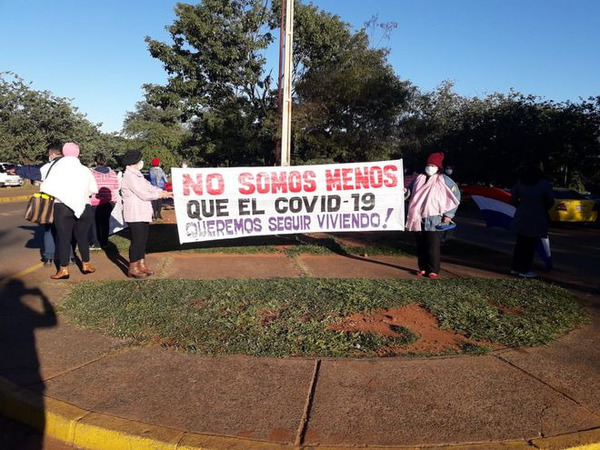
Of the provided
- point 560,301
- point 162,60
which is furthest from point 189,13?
point 560,301

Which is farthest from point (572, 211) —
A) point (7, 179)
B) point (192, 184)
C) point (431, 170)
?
point (7, 179)

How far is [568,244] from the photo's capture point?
11.3m

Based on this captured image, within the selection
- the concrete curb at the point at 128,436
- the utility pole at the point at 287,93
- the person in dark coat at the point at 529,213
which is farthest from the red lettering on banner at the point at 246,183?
the concrete curb at the point at 128,436

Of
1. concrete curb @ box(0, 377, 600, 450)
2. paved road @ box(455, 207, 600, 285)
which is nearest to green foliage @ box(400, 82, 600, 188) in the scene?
paved road @ box(455, 207, 600, 285)

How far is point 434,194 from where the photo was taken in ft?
21.6

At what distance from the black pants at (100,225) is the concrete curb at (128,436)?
578 centimetres

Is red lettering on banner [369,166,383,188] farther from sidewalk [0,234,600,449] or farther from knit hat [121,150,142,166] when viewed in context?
sidewalk [0,234,600,449]

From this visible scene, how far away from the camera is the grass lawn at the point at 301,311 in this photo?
4266 millimetres

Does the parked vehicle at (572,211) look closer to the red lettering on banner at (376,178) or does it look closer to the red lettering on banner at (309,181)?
the red lettering on banner at (376,178)

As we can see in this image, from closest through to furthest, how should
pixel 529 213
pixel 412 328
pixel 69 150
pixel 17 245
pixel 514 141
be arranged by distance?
pixel 412 328 < pixel 69 150 < pixel 529 213 < pixel 17 245 < pixel 514 141

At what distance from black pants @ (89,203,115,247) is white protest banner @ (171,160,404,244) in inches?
101

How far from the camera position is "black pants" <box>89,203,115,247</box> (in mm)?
8656

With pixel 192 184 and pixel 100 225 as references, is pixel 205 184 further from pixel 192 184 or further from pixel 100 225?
pixel 100 225

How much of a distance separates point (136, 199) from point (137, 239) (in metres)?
0.54
